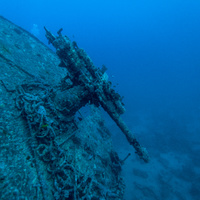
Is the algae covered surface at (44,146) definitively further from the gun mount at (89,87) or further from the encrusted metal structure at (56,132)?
the gun mount at (89,87)

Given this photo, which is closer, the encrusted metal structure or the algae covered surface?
the algae covered surface

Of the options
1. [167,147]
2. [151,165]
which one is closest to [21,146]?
[151,165]

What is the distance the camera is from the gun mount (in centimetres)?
673

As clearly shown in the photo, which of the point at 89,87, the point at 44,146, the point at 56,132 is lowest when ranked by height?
the point at 44,146

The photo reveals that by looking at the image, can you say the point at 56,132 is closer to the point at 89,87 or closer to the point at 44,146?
the point at 44,146

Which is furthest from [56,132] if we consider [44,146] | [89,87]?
[89,87]

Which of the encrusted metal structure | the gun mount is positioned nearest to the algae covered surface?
the encrusted metal structure

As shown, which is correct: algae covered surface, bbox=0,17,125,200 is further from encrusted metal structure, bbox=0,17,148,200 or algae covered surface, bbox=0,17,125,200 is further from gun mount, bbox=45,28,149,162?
gun mount, bbox=45,28,149,162

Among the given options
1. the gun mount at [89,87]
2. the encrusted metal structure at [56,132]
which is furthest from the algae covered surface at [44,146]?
the gun mount at [89,87]

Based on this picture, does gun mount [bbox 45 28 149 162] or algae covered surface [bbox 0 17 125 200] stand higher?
gun mount [bbox 45 28 149 162]

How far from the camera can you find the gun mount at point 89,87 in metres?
6.73

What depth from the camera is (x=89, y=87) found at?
6660mm

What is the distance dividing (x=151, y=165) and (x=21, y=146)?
698 inches

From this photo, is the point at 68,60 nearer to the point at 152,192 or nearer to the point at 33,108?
the point at 33,108
